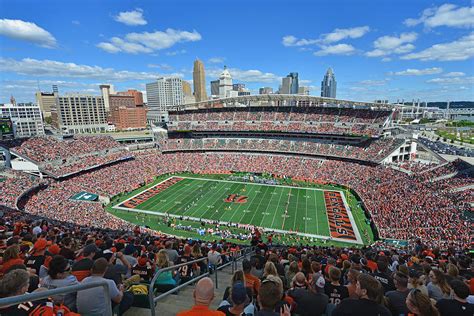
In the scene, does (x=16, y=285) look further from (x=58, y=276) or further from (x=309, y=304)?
(x=309, y=304)

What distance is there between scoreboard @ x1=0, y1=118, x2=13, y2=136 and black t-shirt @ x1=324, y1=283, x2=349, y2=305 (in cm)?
4983

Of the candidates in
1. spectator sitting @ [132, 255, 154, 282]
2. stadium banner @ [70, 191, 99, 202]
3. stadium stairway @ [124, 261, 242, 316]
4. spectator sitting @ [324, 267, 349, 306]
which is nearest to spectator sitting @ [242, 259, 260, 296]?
stadium stairway @ [124, 261, 242, 316]

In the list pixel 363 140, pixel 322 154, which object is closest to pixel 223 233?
pixel 322 154

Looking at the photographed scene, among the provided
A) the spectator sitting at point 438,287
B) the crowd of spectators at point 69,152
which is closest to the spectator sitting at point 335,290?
the spectator sitting at point 438,287

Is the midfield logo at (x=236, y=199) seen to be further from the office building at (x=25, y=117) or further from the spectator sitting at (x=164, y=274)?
the office building at (x=25, y=117)

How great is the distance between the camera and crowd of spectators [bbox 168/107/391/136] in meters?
48.7

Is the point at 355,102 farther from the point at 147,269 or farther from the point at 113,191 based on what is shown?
the point at 147,269

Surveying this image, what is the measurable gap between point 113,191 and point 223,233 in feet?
67.2

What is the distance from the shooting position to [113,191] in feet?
124

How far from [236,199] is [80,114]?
12939cm

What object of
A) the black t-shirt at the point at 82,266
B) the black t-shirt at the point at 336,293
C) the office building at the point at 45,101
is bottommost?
the black t-shirt at the point at 336,293

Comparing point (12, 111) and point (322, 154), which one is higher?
point (12, 111)

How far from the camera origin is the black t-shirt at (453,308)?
3914 millimetres

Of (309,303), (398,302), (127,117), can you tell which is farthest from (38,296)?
(127,117)
